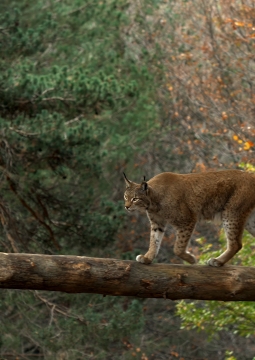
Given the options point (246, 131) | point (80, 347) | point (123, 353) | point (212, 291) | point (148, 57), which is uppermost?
point (212, 291)

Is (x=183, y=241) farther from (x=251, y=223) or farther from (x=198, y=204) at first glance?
(x=251, y=223)

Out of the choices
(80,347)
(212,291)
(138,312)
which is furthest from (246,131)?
(212,291)

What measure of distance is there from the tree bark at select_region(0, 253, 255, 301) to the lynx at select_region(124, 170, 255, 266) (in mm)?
718

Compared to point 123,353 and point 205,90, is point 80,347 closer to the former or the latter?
point 123,353

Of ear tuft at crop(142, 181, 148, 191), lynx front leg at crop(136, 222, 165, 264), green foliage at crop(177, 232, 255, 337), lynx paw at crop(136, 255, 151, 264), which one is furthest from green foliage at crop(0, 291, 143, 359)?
lynx paw at crop(136, 255, 151, 264)

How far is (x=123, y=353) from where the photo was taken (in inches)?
806

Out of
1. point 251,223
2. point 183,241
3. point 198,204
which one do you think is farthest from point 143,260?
point 251,223

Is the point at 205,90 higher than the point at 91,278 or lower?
lower

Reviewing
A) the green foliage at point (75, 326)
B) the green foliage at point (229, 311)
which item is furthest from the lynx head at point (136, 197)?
the green foliage at point (75, 326)

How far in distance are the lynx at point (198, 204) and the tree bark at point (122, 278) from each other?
718 mm

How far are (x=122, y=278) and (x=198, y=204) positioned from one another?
157 centimetres

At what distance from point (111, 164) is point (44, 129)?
31.3 ft

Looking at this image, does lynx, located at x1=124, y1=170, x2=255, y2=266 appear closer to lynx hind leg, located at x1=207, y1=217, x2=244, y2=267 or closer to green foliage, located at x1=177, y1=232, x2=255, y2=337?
lynx hind leg, located at x1=207, y1=217, x2=244, y2=267

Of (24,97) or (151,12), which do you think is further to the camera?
(151,12)
